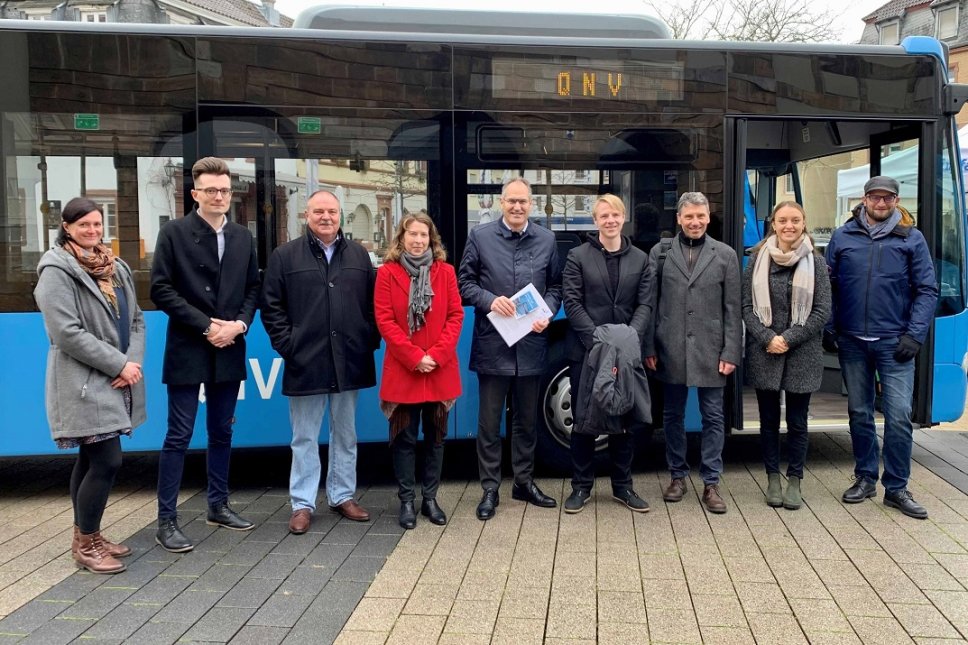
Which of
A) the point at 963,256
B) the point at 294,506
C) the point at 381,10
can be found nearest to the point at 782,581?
the point at 294,506

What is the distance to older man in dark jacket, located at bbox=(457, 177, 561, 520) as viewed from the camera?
4.94 meters

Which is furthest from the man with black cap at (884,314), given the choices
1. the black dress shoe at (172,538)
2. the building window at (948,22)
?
the building window at (948,22)

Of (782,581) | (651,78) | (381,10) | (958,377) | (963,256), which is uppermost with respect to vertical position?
(381,10)

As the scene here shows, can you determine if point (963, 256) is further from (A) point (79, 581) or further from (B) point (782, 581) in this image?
(A) point (79, 581)

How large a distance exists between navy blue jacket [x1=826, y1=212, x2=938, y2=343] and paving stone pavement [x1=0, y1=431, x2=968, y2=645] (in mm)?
1114

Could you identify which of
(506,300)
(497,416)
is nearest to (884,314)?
(506,300)

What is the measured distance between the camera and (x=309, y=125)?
17.4 ft

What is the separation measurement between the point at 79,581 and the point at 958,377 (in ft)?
18.2

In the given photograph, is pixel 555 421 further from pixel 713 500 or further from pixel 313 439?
pixel 313 439

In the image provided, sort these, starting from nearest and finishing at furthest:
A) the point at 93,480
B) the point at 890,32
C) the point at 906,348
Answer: the point at 93,480 → the point at 906,348 → the point at 890,32

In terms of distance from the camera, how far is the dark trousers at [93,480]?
415 centimetres

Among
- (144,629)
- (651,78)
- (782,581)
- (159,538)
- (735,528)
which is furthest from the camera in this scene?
(651,78)

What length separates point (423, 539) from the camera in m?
4.64

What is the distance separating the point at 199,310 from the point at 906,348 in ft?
13.2
